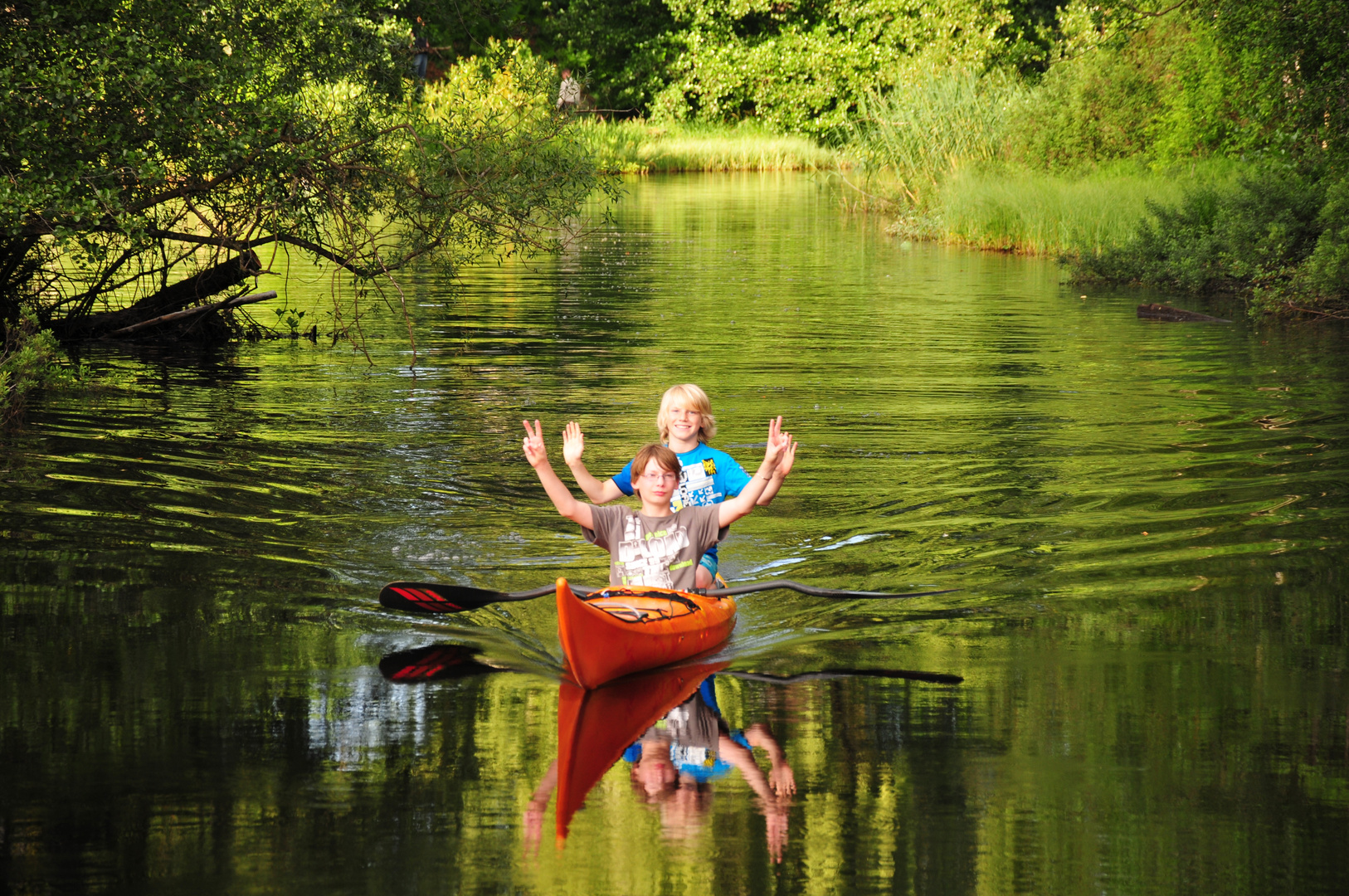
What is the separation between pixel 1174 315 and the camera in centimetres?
1605

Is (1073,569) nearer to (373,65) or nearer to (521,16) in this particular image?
(373,65)

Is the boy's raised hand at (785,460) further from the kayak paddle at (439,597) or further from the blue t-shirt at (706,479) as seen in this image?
the kayak paddle at (439,597)

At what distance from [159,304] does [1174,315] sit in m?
10.6

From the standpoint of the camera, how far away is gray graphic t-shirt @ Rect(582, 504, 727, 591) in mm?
6309

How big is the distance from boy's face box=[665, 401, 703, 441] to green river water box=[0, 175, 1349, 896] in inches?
34.3

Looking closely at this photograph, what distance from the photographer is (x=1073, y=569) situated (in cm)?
707

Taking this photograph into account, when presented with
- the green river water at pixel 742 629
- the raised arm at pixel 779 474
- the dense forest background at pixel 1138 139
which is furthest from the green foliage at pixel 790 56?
the raised arm at pixel 779 474

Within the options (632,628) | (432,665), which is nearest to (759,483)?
(632,628)

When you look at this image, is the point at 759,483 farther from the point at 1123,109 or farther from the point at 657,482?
the point at 1123,109

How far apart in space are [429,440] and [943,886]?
7026mm

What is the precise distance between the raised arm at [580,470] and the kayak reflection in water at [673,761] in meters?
Answer: 1.00

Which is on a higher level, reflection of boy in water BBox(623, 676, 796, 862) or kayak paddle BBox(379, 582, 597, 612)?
kayak paddle BBox(379, 582, 597, 612)

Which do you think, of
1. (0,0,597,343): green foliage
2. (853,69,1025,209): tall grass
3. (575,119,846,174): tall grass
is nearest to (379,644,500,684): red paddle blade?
(0,0,597,343): green foliage

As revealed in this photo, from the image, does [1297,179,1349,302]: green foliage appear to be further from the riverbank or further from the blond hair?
the blond hair
